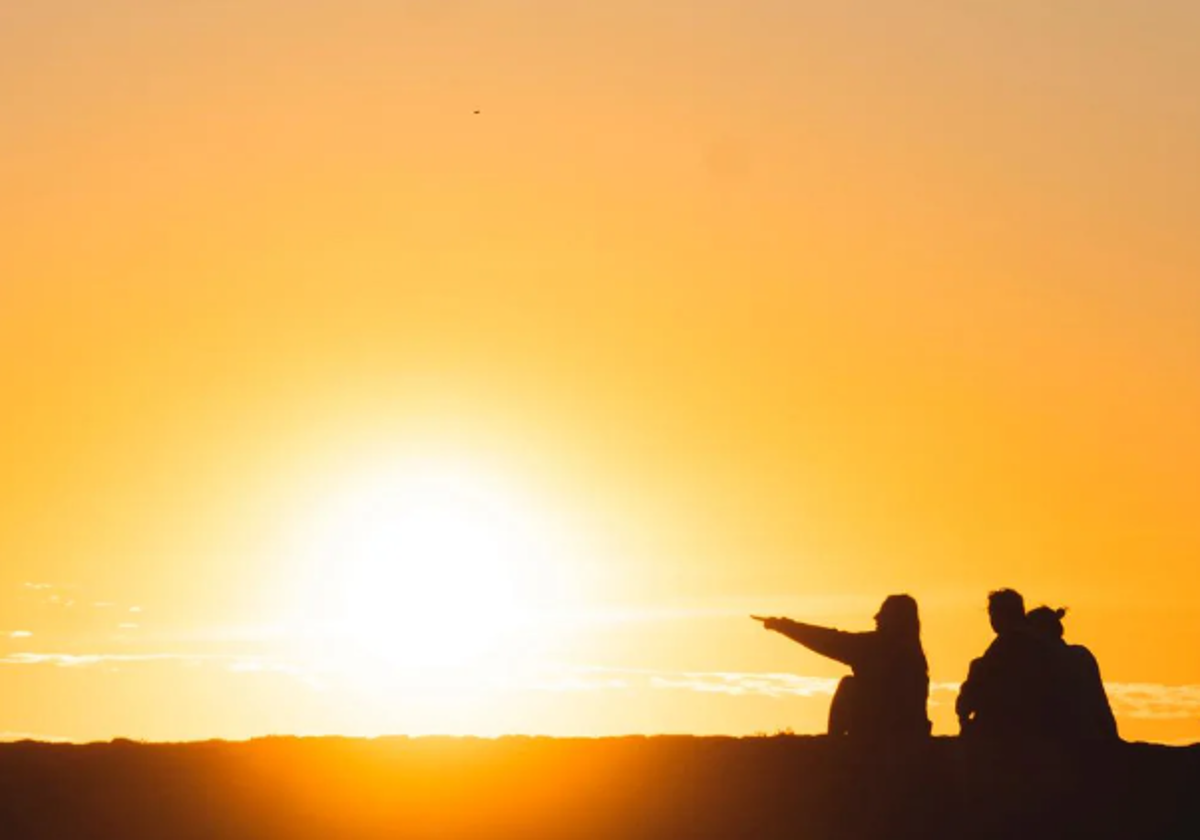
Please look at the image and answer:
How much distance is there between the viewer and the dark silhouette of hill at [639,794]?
19.3 meters

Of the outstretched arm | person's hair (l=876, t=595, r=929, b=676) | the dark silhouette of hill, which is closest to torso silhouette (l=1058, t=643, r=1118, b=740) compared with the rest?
the dark silhouette of hill

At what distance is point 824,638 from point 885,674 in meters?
0.79

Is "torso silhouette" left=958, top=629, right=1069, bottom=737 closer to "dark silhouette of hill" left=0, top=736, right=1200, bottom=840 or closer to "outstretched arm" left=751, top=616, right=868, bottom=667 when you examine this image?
"dark silhouette of hill" left=0, top=736, right=1200, bottom=840

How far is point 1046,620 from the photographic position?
2059cm

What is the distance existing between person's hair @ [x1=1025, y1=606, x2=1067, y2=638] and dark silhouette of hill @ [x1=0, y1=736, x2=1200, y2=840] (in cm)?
123

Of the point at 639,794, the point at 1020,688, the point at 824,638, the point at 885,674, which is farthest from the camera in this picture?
the point at 824,638

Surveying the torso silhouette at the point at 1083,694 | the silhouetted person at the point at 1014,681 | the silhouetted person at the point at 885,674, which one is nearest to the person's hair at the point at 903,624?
the silhouetted person at the point at 885,674

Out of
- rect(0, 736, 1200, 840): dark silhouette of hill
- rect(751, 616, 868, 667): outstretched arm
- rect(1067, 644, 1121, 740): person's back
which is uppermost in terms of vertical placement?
rect(751, 616, 868, 667): outstretched arm

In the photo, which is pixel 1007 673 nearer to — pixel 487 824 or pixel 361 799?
pixel 487 824

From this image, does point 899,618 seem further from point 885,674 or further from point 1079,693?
point 1079,693

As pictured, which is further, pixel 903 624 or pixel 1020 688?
pixel 903 624

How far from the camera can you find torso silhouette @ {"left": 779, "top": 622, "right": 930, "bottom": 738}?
20.9 meters

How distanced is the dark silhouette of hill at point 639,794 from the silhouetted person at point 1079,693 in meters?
0.27

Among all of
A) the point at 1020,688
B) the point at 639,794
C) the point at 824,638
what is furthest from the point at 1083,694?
the point at 639,794
